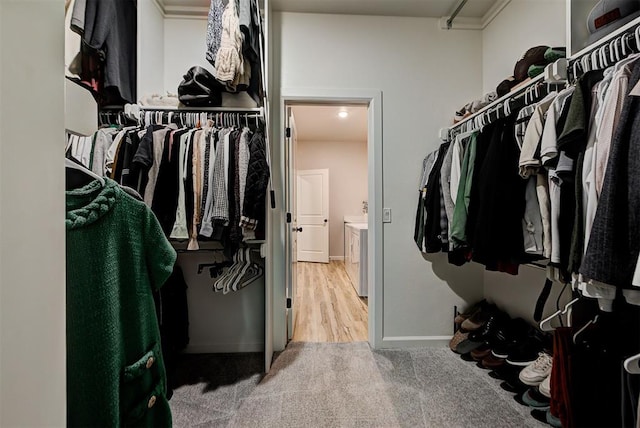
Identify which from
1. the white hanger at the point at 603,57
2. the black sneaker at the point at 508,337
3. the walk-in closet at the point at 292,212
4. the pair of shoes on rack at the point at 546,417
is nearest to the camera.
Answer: the walk-in closet at the point at 292,212

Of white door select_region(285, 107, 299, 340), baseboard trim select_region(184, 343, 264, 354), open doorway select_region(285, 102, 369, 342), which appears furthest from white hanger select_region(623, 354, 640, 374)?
open doorway select_region(285, 102, 369, 342)

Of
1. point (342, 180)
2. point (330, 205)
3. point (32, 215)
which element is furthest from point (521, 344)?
point (342, 180)

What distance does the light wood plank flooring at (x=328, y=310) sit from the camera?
249cm

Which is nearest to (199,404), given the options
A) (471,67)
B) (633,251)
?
(633,251)

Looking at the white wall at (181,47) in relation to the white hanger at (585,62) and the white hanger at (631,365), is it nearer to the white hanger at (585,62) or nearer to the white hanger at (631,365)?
the white hanger at (585,62)

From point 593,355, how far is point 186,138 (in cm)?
216

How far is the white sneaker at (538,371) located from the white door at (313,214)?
4.08 meters

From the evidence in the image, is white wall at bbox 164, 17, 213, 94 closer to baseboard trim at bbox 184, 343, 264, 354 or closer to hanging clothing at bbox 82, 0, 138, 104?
hanging clothing at bbox 82, 0, 138, 104

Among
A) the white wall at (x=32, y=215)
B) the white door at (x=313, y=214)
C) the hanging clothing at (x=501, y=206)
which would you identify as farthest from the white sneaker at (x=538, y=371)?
the white door at (x=313, y=214)

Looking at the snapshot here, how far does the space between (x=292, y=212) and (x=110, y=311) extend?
5.82ft

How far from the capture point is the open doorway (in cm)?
379

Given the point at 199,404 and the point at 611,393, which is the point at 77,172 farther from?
the point at 611,393

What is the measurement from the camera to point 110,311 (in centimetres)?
65

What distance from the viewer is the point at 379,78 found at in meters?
2.26
